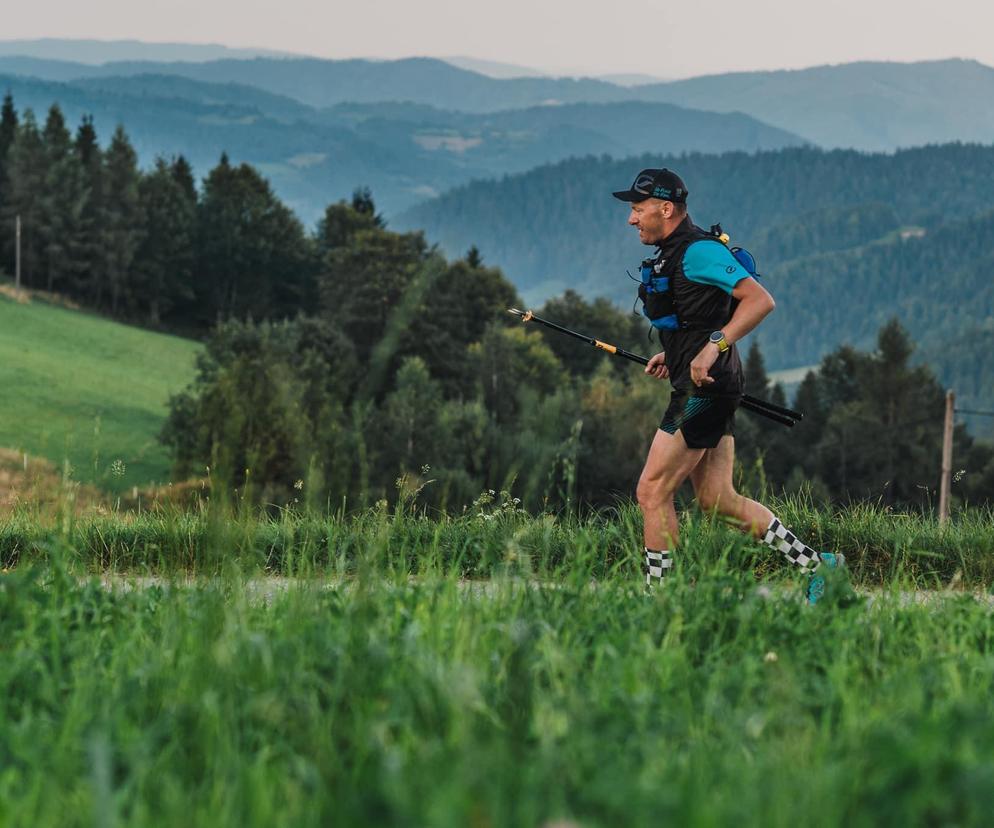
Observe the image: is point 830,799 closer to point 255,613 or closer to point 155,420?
point 255,613

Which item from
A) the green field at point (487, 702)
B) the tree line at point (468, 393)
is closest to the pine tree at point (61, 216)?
the tree line at point (468, 393)

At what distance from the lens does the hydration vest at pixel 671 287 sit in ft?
23.4

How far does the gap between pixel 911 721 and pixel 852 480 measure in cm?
10949

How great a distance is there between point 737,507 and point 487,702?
10.9ft

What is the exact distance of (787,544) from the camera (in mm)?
7336

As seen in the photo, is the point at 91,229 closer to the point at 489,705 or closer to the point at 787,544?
the point at 787,544

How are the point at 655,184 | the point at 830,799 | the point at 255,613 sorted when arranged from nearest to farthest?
the point at 830,799 < the point at 255,613 < the point at 655,184

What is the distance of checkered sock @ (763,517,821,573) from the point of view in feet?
24.0

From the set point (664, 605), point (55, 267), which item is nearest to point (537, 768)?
point (664, 605)

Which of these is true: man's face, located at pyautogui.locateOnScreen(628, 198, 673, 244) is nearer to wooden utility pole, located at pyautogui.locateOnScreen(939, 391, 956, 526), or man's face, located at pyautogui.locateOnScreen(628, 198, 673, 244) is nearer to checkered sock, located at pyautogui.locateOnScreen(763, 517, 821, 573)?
checkered sock, located at pyautogui.locateOnScreen(763, 517, 821, 573)

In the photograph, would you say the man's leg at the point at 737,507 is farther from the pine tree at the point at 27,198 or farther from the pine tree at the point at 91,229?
the pine tree at the point at 27,198

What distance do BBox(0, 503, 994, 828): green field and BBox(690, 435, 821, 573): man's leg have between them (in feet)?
3.33

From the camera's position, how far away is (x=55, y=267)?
105188mm

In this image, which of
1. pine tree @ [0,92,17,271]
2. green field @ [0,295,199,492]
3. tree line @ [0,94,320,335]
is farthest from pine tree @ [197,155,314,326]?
green field @ [0,295,199,492]
